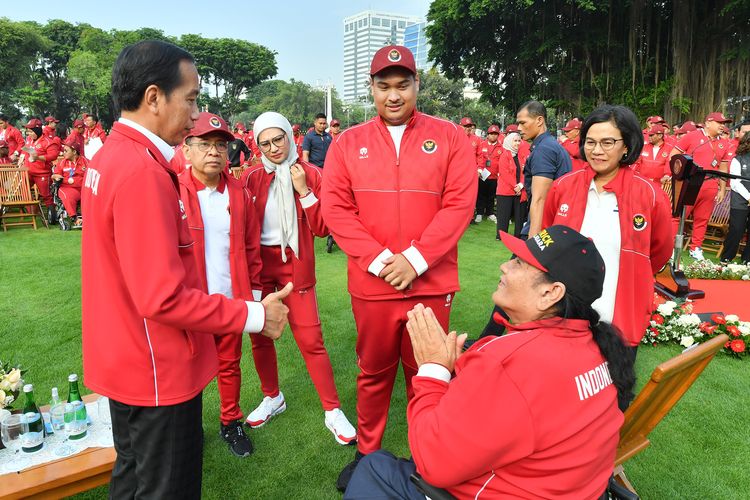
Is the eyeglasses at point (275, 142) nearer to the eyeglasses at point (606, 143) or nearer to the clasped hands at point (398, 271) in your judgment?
the clasped hands at point (398, 271)

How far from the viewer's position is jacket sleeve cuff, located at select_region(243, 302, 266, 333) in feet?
5.89

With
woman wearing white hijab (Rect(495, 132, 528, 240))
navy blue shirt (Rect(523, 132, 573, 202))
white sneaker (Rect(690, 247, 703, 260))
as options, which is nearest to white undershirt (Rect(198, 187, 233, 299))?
navy blue shirt (Rect(523, 132, 573, 202))

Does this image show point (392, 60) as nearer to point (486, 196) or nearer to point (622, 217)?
point (622, 217)

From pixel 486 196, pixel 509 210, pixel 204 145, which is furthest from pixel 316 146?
pixel 204 145

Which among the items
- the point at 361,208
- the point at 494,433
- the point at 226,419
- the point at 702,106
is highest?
the point at 702,106

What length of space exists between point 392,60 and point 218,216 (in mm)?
1429

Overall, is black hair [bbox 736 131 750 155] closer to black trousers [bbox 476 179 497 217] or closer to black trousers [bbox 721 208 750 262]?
black trousers [bbox 721 208 750 262]

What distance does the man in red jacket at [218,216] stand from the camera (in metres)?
2.97

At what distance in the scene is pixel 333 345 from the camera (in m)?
4.95

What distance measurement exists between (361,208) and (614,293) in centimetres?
158

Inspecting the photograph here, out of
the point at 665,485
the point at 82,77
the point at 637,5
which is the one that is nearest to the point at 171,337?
the point at 665,485

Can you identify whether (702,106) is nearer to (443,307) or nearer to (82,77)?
(443,307)

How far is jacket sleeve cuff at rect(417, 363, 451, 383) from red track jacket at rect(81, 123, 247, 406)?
0.70 metres

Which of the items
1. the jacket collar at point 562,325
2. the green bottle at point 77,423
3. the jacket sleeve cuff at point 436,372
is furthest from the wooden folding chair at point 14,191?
the jacket collar at point 562,325
